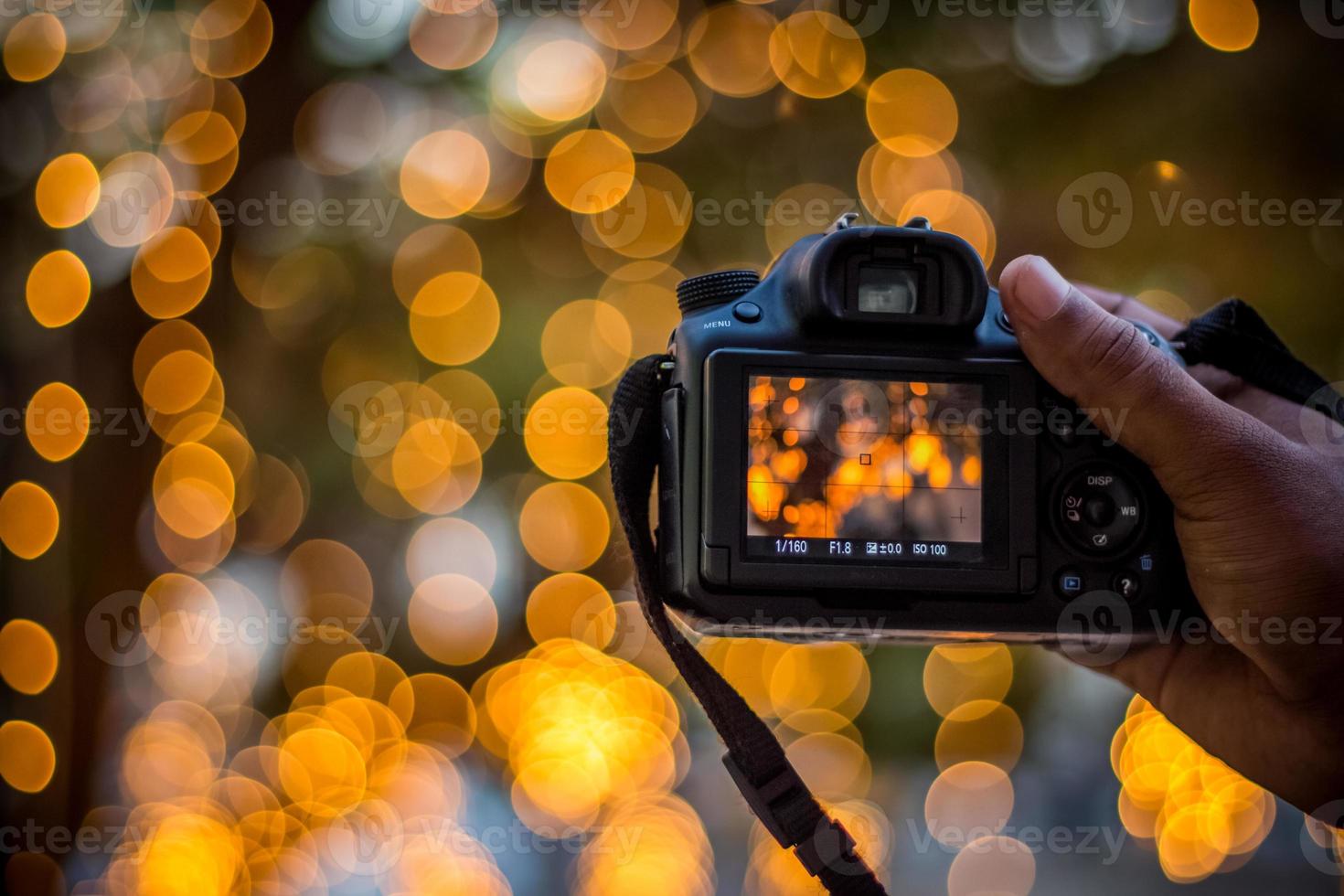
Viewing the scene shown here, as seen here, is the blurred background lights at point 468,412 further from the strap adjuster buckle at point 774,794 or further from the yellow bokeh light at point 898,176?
the strap adjuster buckle at point 774,794

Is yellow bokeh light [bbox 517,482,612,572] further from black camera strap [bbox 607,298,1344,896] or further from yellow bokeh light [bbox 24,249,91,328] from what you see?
black camera strap [bbox 607,298,1344,896]

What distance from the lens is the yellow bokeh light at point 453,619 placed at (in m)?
2.78

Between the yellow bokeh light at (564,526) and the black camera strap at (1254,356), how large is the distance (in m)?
1.81

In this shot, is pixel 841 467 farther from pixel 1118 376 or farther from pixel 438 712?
pixel 438 712

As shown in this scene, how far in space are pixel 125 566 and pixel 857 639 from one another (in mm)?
1723

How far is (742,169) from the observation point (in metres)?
2.49

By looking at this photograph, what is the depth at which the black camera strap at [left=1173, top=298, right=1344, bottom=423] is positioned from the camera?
1056 mm

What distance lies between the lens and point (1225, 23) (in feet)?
6.80

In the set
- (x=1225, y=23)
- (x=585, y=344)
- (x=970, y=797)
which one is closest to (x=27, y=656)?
(x=585, y=344)

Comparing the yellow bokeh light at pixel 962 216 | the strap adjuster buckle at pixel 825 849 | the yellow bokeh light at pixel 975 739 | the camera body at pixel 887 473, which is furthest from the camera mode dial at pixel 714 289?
the yellow bokeh light at pixel 975 739

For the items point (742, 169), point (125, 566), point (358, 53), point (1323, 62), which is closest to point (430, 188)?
point (358, 53)

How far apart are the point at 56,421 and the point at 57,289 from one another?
359mm

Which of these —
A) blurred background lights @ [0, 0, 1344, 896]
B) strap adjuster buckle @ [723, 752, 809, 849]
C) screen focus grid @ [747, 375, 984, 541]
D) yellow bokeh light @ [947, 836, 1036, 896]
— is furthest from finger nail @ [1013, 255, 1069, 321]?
yellow bokeh light @ [947, 836, 1036, 896]

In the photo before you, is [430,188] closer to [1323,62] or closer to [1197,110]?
[1197,110]
